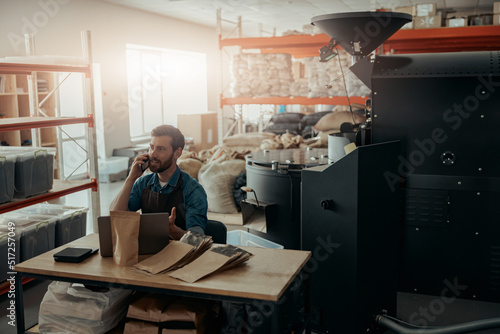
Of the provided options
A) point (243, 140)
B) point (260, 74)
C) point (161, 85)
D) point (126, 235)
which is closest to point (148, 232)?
point (126, 235)

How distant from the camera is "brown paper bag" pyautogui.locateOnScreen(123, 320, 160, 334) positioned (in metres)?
2.30

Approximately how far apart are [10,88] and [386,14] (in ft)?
21.8

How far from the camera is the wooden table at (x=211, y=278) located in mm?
2039

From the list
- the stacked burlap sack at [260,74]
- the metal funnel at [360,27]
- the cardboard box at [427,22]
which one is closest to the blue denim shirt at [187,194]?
the metal funnel at [360,27]

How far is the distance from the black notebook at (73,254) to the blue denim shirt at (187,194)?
65 cm

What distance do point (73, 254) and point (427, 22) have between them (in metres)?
5.88

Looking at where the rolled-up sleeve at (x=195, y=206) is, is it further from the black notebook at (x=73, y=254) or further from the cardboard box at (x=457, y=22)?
the cardboard box at (x=457, y=22)

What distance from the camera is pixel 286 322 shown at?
94.7 inches

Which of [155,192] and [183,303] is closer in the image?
[183,303]

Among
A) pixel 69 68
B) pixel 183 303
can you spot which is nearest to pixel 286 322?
pixel 183 303

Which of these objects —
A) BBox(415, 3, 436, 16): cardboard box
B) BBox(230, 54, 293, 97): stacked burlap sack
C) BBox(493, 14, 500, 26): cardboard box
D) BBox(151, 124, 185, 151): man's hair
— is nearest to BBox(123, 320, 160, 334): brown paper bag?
BBox(151, 124, 185, 151): man's hair

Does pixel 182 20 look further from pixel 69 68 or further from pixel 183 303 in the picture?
pixel 183 303

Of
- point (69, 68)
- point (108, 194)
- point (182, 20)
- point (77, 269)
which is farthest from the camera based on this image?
point (182, 20)

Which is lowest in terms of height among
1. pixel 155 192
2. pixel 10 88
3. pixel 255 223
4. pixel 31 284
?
pixel 31 284
